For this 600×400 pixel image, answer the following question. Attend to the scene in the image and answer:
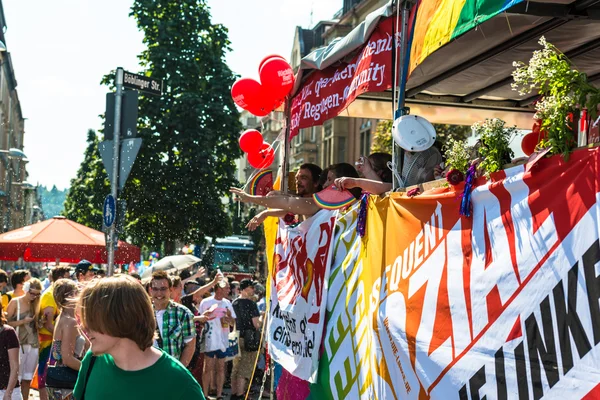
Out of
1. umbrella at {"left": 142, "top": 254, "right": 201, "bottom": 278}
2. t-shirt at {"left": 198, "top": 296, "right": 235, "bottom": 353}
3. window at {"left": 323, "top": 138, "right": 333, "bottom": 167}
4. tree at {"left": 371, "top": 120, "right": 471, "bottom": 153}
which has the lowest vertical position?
t-shirt at {"left": 198, "top": 296, "right": 235, "bottom": 353}

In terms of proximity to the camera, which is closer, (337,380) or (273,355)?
(337,380)

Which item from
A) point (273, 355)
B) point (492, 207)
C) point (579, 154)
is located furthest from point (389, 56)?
point (273, 355)

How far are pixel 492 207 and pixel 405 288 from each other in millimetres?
1215

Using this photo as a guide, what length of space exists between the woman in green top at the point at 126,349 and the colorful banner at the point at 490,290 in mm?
1468

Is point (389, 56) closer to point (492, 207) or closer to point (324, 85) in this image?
point (324, 85)

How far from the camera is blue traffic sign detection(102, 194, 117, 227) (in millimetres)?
12398

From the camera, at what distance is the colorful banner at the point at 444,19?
4.24 meters

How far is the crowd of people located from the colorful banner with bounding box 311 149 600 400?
130cm

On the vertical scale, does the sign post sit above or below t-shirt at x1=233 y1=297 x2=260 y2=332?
above

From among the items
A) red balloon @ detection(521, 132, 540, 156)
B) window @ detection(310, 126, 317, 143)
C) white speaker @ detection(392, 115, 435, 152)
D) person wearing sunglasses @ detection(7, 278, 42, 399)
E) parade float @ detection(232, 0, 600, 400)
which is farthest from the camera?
window @ detection(310, 126, 317, 143)

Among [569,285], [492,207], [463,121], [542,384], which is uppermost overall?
[463,121]

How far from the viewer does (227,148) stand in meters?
34.2

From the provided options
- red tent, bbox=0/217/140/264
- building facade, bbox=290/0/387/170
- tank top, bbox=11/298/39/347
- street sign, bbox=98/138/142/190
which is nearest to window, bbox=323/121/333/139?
building facade, bbox=290/0/387/170

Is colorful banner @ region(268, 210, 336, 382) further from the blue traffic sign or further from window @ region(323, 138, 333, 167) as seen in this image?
window @ region(323, 138, 333, 167)
